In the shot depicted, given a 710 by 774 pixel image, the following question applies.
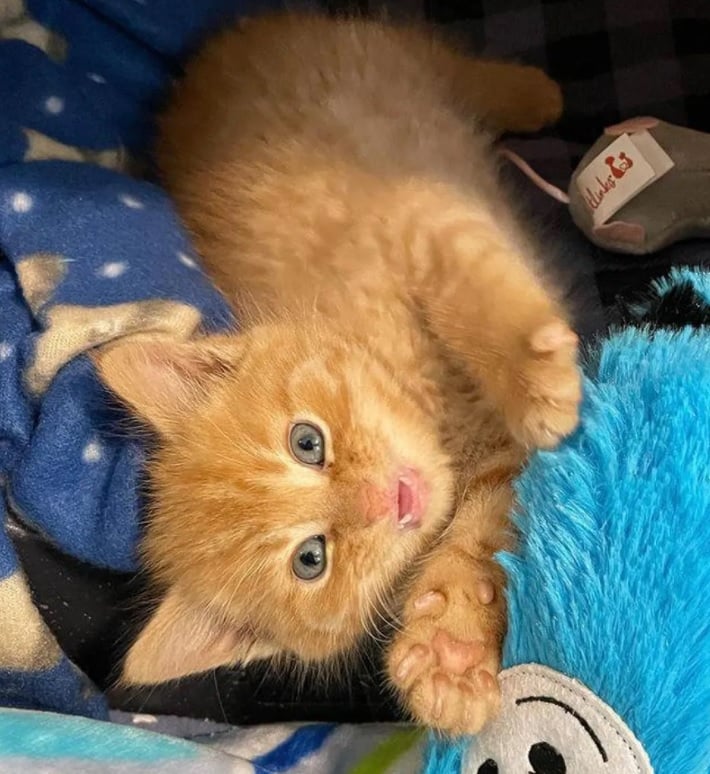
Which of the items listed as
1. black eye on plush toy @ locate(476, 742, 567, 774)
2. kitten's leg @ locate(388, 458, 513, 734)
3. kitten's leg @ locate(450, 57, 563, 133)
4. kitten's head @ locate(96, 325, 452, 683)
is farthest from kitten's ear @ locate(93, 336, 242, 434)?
kitten's leg @ locate(450, 57, 563, 133)

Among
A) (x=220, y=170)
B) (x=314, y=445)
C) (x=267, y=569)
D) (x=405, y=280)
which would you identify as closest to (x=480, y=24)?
(x=220, y=170)

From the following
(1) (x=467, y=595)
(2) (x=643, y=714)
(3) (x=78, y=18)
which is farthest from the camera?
(3) (x=78, y=18)

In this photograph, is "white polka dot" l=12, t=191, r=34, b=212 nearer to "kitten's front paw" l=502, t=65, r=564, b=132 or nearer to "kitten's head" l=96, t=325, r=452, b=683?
"kitten's head" l=96, t=325, r=452, b=683

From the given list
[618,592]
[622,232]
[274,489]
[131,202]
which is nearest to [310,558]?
[274,489]

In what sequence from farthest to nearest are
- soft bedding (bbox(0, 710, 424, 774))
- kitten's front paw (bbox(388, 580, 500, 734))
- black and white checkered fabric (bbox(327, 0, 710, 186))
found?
black and white checkered fabric (bbox(327, 0, 710, 186)), soft bedding (bbox(0, 710, 424, 774)), kitten's front paw (bbox(388, 580, 500, 734))

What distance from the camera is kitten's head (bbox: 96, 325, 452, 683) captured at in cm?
105

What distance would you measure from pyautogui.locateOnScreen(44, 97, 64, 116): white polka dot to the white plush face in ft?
3.43

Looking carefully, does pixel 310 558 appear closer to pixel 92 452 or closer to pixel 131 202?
pixel 92 452

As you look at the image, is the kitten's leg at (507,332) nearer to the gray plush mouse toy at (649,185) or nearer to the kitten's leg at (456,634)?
the kitten's leg at (456,634)

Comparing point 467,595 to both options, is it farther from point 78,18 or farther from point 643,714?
point 78,18

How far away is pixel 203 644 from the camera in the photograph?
3.71 feet

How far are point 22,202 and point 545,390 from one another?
0.72 metres

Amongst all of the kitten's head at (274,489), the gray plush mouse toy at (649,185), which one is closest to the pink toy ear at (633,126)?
the gray plush mouse toy at (649,185)

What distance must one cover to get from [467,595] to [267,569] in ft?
0.85
